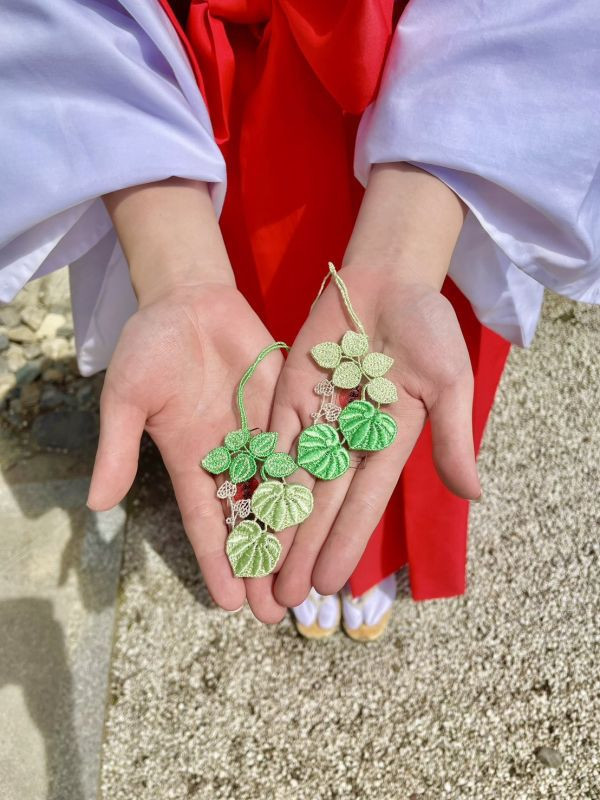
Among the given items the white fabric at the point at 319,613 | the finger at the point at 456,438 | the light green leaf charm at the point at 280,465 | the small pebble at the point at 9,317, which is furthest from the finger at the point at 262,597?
the small pebble at the point at 9,317

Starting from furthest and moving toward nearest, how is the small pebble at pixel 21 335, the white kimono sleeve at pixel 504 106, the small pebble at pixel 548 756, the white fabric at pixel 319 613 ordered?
the small pebble at pixel 21 335 → the white fabric at pixel 319 613 → the small pebble at pixel 548 756 → the white kimono sleeve at pixel 504 106

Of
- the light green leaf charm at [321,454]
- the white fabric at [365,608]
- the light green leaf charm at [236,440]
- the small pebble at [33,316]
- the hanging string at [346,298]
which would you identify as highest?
the hanging string at [346,298]

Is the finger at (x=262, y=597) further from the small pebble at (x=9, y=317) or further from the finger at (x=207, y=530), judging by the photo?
the small pebble at (x=9, y=317)

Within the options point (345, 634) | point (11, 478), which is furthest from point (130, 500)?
point (345, 634)

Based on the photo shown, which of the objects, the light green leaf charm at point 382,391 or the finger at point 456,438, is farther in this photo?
the light green leaf charm at point 382,391

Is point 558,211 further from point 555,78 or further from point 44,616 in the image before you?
point 44,616

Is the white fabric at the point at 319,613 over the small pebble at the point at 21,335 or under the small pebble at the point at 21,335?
over

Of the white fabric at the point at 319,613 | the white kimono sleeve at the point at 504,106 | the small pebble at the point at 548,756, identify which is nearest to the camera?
the white kimono sleeve at the point at 504,106
